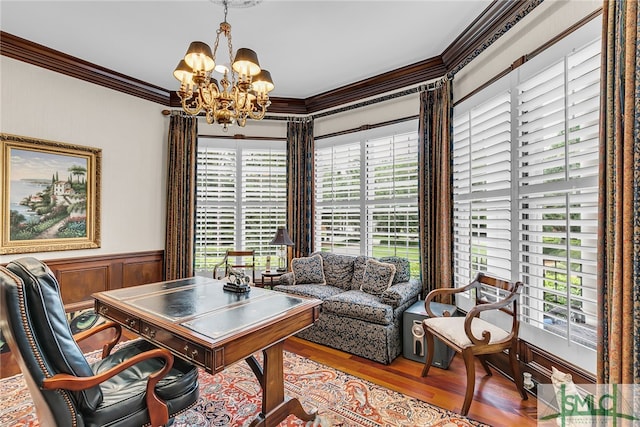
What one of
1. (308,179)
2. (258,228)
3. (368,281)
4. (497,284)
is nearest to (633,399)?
(497,284)

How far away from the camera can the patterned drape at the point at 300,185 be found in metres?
4.68

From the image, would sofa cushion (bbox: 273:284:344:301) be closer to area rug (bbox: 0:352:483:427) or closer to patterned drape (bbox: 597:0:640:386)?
area rug (bbox: 0:352:483:427)

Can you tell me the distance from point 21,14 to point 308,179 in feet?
11.4

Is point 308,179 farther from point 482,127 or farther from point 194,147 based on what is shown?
point 482,127

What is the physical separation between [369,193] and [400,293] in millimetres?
1635

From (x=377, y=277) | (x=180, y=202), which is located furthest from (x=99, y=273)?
(x=377, y=277)

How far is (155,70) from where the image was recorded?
3.84m

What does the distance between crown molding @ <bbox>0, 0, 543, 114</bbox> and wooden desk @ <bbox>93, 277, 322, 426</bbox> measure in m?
2.87

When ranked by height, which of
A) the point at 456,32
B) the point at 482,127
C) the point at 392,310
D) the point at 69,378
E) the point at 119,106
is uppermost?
the point at 456,32

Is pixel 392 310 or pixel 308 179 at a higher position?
pixel 308 179

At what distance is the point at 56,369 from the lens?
129 centimetres

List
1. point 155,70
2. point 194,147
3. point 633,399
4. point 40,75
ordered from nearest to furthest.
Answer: point 633,399 < point 40,75 < point 155,70 < point 194,147

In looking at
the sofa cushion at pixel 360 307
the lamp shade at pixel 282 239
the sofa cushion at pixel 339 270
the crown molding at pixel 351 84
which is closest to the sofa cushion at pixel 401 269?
the sofa cushion at pixel 360 307

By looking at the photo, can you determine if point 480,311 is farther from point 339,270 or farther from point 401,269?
point 339,270
